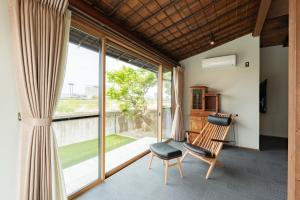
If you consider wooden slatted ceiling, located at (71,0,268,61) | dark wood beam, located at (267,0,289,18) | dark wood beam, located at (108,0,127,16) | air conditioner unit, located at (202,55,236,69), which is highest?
dark wood beam, located at (267,0,289,18)

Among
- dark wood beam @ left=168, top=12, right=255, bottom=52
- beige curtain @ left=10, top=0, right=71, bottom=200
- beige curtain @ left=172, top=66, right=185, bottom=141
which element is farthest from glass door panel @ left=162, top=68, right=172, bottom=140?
beige curtain @ left=10, top=0, right=71, bottom=200

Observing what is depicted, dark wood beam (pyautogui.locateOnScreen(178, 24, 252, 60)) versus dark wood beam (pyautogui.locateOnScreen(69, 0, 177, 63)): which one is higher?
dark wood beam (pyautogui.locateOnScreen(178, 24, 252, 60))

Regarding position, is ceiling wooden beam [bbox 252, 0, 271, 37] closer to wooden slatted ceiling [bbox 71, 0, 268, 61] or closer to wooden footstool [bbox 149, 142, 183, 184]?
wooden slatted ceiling [bbox 71, 0, 268, 61]

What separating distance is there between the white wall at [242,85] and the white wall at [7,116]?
14.0 ft

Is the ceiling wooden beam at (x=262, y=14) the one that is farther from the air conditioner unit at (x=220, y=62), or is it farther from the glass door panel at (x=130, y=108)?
the glass door panel at (x=130, y=108)

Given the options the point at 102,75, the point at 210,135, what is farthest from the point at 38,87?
the point at 210,135

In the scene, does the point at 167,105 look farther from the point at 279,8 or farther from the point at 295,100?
the point at 295,100

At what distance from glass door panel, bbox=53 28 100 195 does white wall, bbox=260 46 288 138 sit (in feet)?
17.6

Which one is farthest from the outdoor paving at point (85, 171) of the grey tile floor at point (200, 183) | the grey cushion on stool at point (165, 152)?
the grey cushion on stool at point (165, 152)

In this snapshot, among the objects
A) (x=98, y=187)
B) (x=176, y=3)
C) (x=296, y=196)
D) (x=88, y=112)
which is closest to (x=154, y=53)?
(x=176, y=3)

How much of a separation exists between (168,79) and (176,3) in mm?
2333

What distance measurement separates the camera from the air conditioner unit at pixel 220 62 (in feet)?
12.6

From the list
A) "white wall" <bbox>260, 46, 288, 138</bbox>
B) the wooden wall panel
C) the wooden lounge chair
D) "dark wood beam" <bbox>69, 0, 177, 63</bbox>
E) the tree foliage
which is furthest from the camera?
"white wall" <bbox>260, 46, 288, 138</bbox>

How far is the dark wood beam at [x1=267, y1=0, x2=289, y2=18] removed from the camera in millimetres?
2837
